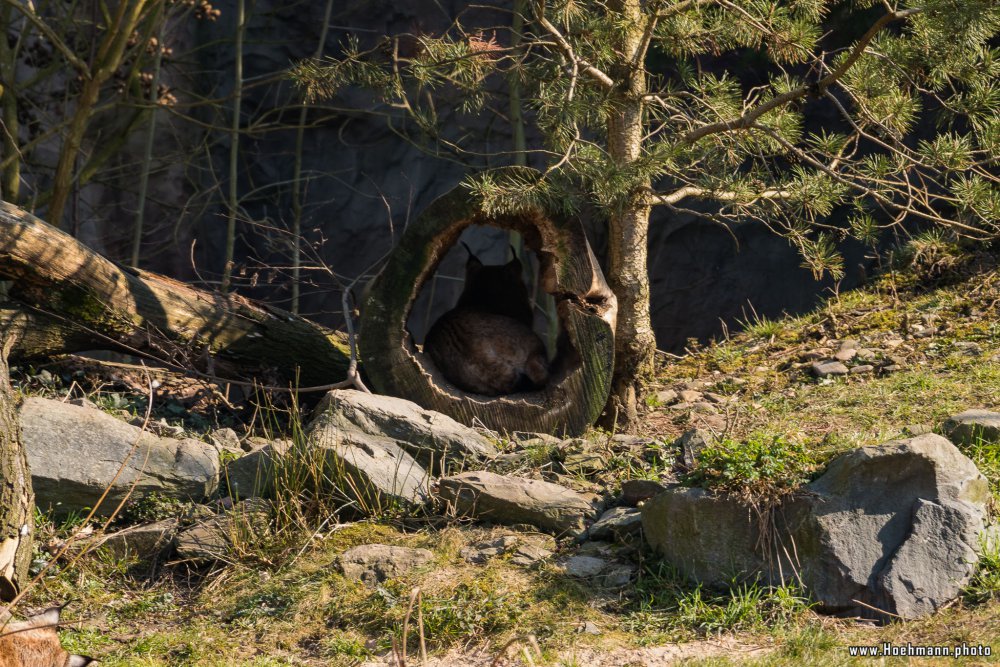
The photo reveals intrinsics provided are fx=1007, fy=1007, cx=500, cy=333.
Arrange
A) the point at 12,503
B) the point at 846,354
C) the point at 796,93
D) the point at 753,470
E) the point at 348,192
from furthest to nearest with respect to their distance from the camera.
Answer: the point at 348,192 < the point at 846,354 < the point at 796,93 < the point at 753,470 < the point at 12,503

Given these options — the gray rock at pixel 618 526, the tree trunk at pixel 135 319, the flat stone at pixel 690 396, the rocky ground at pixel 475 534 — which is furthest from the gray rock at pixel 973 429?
the tree trunk at pixel 135 319

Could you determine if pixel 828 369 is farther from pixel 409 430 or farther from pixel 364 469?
pixel 364 469

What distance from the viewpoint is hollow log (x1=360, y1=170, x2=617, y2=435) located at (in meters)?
5.05

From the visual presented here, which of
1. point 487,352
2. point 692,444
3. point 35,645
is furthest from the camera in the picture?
point 487,352

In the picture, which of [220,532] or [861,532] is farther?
[220,532]

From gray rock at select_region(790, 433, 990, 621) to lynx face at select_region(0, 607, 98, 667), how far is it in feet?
7.82

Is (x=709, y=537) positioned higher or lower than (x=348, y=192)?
lower

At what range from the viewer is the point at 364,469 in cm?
417

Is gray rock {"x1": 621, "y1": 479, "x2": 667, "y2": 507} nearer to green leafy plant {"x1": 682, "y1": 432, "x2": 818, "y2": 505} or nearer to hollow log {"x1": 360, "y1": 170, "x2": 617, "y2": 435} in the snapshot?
green leafy plant {"x1": 682, "y1": 432, "x2": 818, "y2": 505}

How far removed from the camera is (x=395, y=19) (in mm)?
10969

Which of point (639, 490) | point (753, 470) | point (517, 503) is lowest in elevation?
point (517, 503)

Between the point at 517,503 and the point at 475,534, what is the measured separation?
8.6 inches

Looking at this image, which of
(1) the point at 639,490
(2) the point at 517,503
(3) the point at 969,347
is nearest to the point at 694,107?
(3) the point at 969,347

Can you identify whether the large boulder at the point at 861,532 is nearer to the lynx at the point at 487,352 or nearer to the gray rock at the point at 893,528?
the gray rock at the point at 893,528
